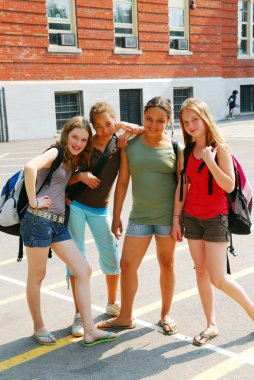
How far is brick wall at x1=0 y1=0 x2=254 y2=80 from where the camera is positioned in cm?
1853

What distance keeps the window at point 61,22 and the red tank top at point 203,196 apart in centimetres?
1716

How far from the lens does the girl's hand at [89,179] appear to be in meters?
3.92

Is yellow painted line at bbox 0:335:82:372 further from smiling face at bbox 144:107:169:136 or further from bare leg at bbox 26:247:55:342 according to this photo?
smiling face at bbox 144:107:169:136

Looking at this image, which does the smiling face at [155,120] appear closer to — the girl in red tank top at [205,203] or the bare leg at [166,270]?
the girl in red tank top at [205,203]

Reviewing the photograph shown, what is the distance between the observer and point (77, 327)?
4121 millimetres

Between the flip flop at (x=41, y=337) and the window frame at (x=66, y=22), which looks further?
the window frame at (x=66, y=22)

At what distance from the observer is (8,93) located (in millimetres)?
18594

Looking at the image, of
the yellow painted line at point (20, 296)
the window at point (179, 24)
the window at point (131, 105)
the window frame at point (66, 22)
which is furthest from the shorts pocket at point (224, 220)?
the window at point (179, 24)

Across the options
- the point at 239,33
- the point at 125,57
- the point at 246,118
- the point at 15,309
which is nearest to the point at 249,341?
the point at 15,309

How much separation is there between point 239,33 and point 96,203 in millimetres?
26465

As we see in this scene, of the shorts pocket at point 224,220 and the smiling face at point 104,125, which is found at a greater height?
the smiling face at point 104,125

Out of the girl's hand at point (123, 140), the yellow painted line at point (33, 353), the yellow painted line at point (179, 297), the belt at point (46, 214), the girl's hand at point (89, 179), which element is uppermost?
Result: the girl's hand at point (123, 140)

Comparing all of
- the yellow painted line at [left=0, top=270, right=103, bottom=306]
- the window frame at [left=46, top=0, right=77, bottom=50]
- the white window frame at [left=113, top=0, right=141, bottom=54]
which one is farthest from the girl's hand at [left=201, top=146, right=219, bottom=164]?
the white window frame at [left=113, top=0, right=141, bottom=54]

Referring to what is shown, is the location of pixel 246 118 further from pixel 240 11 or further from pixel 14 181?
pixel 14 181
